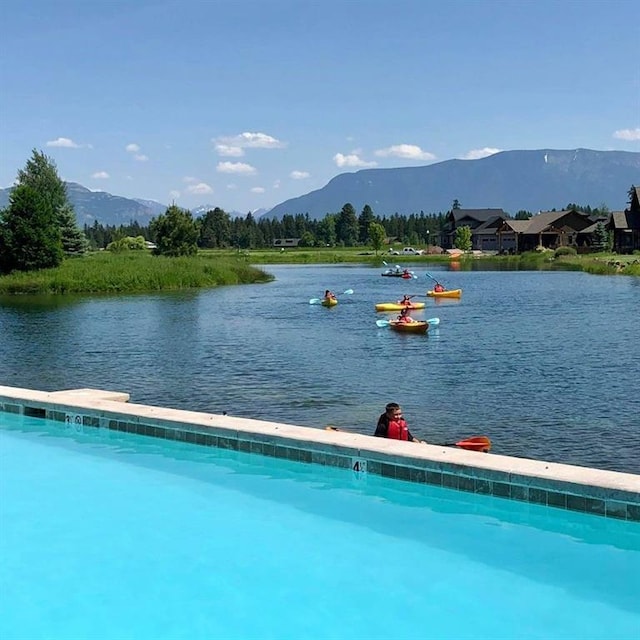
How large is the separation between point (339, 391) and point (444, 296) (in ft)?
109

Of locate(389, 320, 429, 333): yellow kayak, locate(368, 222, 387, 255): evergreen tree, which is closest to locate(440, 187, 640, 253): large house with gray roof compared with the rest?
locate(368, 222, 387, 255): evergreen tree

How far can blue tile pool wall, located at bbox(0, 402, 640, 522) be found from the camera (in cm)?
955

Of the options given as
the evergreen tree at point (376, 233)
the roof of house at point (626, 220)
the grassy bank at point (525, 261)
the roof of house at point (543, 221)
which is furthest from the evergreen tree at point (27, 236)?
the evergreen tree at point (376, 233)

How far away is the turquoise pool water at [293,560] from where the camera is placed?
8125mm

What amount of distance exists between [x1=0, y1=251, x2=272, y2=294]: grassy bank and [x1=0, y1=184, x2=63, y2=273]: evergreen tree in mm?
1415

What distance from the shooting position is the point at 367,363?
90.1 feet

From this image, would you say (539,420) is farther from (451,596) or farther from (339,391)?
(451,596)

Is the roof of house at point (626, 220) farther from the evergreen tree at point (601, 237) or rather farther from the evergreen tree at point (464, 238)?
the evergreen tree at point (464, 238)

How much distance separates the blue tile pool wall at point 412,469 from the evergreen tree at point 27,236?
5217 centimetres

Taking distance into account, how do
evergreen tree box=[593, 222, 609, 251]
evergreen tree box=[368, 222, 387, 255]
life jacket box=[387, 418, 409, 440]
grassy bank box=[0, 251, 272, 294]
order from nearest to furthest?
1. life jacket box=[387, 418, 409, 440]
2. grassy bank box=[0, 251, 272, 294]
3. evergreen tree box=[593, 222, 609, 251]
4. evergreen tree box=[368, 222, 387, 255]

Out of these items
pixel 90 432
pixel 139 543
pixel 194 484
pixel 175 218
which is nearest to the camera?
pixel 139 543

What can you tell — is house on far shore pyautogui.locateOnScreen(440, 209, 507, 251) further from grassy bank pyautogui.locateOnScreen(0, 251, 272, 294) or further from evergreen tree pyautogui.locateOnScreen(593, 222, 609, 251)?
grassy bank pyautogui.locateOnScreen(0, 251, 272, 294)

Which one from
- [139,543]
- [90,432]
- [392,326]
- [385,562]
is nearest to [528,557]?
[385,562]

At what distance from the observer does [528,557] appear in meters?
9.37
